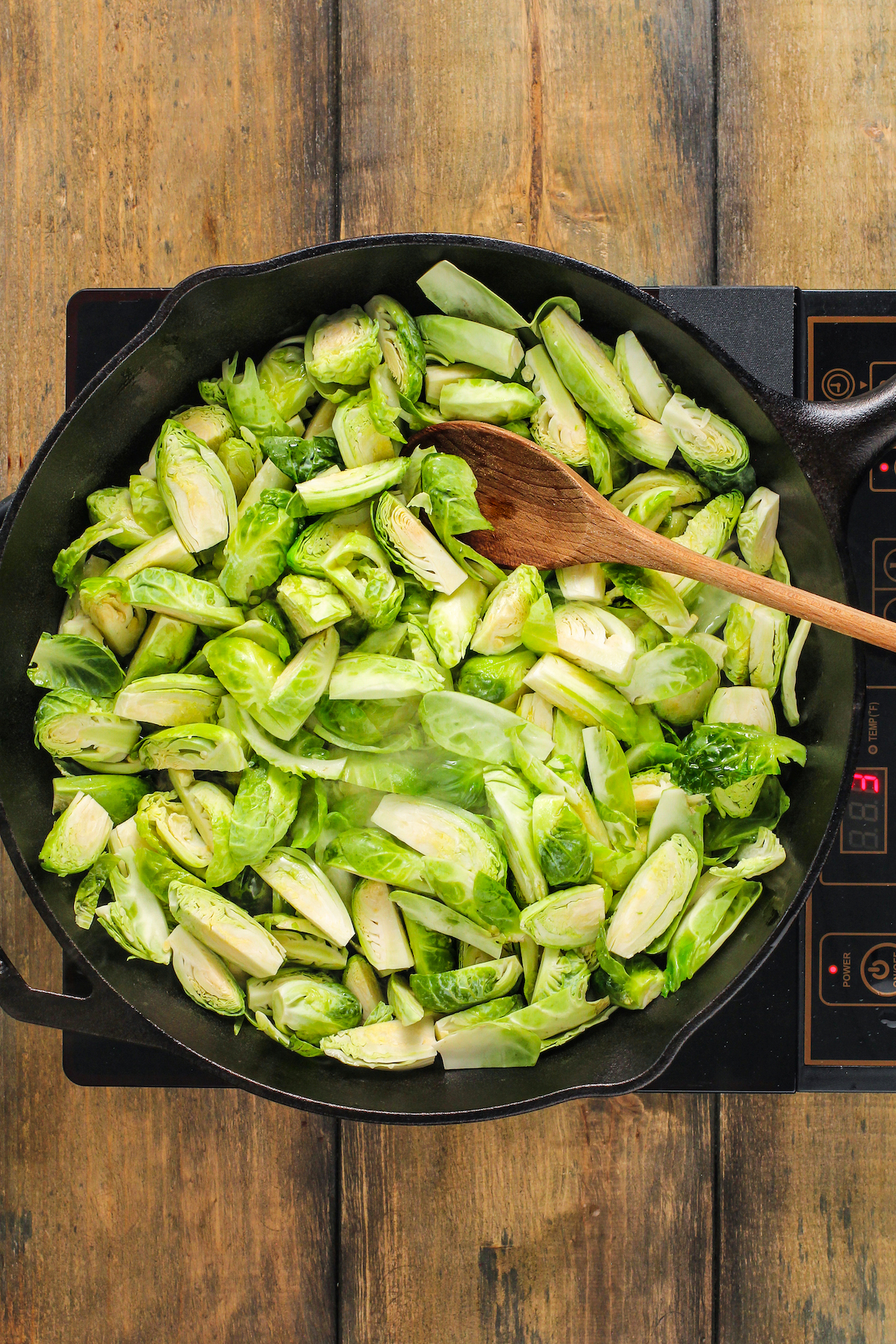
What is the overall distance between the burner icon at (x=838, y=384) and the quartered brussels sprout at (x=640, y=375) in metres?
0.36

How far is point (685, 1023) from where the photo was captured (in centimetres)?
152

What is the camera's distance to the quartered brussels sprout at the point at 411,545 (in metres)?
1.76

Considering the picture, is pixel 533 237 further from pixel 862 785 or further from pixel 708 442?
pixel 862 785

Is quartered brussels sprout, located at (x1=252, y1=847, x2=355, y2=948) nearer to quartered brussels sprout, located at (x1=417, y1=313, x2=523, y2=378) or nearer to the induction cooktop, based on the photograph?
the induction cooktop

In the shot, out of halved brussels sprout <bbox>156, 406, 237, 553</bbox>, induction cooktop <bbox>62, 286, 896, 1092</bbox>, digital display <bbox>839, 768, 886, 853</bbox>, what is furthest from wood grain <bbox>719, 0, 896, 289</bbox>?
halved brussels sprout <bbox>156, 406, 237, 553</bbox>

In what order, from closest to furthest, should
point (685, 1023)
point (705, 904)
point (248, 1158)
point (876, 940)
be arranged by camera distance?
1. point (685, 1023)
2. point (705, 904)
3. point (876, 940)
4. point (248, 1158)

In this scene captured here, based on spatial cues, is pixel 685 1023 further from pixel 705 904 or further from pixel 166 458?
pixel 166 458

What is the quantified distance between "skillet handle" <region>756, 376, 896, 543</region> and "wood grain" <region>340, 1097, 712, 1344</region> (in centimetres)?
137

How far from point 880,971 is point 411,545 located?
51.2 inches

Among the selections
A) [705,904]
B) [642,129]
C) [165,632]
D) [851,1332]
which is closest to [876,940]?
[705,904]

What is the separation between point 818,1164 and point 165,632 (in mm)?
1868

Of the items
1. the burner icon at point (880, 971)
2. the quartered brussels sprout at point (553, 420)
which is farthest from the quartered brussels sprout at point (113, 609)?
the burner icon at point (880, 971)

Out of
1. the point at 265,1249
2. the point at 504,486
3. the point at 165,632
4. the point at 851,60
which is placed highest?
the point at 851,60

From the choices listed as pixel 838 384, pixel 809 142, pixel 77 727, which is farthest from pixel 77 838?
pixel 809 142
